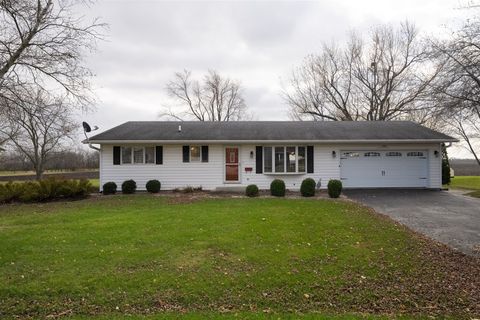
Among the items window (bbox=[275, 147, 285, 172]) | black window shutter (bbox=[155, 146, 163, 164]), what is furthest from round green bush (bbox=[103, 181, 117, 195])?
window (bbox=[275, 147, 285, 172])

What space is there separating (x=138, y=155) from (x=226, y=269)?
487 inches

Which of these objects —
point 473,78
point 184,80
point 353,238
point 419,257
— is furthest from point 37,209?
point 184,80

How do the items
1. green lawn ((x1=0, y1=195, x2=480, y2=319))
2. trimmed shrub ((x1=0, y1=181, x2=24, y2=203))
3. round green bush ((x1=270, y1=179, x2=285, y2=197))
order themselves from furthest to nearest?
round green bush ((x1=270, y1=179, x2=285, y2=197)), trimmed shrub ((x1=0, y1=181, x2=24, y2=203)), green lawn ((x1=0, y1=195, x2=480, y2=319))

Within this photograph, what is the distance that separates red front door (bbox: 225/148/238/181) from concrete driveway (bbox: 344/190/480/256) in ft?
17.8

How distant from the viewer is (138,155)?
1653 centimetres

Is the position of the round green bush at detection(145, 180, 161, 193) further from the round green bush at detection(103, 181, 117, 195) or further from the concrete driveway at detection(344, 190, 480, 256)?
the concrete driveway at detection(344, 190, 480, 256)

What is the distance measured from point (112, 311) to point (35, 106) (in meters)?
7.06

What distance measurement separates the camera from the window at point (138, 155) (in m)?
16.4

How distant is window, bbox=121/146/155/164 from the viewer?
16422 millimetres

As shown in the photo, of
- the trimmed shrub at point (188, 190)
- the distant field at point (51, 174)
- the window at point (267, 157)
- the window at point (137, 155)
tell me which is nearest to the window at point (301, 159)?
the window at point (267, 157)

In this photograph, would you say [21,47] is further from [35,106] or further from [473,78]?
[473,78]

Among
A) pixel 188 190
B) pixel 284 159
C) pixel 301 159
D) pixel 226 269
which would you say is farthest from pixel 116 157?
pixel 226 269

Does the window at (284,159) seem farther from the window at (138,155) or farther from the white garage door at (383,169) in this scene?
the window at (138,155)

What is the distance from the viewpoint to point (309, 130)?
702 inches
